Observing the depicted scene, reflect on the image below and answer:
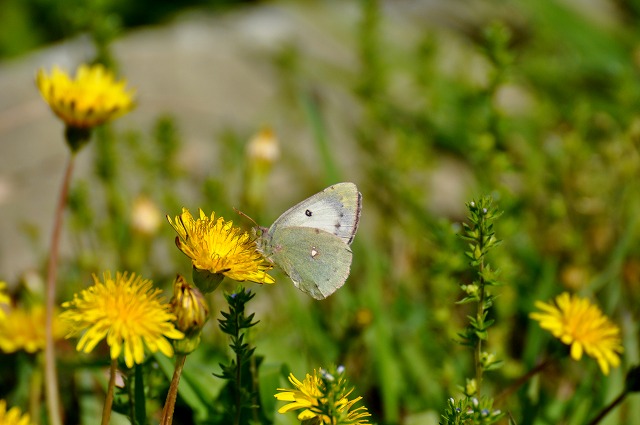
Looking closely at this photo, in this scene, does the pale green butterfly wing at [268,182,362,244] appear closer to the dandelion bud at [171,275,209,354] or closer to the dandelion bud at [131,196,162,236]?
the dandelion bud at [171,275,209,354]

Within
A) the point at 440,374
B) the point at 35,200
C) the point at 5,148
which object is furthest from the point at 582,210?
the point at 5,148

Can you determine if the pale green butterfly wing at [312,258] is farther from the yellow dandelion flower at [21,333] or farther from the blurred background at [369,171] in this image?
the yellow dandelion flower at [21,333]

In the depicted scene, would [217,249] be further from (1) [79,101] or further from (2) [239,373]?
(1) [79,101]

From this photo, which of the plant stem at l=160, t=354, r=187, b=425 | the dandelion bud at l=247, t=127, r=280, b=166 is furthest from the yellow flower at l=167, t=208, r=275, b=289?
the dandelion bud at l=247, t=127, r=280, b=166

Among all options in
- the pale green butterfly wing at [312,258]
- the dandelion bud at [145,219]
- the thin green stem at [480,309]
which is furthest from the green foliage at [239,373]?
the dandelion bud at [145,219]

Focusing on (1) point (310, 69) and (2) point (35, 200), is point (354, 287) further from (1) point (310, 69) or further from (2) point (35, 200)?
(1) point (310, 69)

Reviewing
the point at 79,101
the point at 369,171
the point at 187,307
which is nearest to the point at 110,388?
the point at 187,307
